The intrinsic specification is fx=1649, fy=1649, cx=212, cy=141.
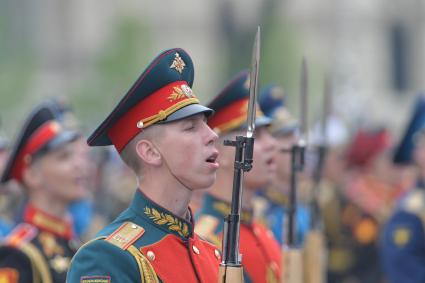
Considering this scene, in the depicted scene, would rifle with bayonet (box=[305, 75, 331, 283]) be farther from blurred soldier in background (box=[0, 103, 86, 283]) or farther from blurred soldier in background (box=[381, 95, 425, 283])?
blurred soldier in background (box=[0, 103, 86, 283])

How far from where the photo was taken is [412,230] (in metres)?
12.8

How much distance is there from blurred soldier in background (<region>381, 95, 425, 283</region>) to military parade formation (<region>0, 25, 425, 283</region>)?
1 centimetres

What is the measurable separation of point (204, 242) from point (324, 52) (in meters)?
66.0

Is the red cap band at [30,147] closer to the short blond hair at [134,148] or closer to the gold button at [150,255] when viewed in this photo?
the short blond hair at [134,148]

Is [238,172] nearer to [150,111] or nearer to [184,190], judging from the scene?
[184,190]

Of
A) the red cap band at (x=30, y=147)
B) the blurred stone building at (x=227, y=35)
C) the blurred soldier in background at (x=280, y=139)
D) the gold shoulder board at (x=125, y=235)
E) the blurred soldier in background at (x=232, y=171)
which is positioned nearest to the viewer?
the gold shoulder board at (x=125, y=235)

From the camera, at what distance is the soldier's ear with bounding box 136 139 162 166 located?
7.27 meters

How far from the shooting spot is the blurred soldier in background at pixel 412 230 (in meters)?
12.7

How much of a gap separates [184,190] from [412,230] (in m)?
5.70

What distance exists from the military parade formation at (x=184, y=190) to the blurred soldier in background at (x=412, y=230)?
13 mm

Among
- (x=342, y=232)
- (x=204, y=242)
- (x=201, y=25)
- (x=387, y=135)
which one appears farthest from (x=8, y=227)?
(x=201, y=25)

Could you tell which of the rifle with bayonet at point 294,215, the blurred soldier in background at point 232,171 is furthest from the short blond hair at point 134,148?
the rifle with bayonet at point 294,215

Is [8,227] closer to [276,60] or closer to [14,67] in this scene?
[276,60]

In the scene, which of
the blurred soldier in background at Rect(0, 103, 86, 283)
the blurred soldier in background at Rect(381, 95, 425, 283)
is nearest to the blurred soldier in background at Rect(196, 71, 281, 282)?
the blurred soldier in background at Rect(0, 103, 86, 283)
